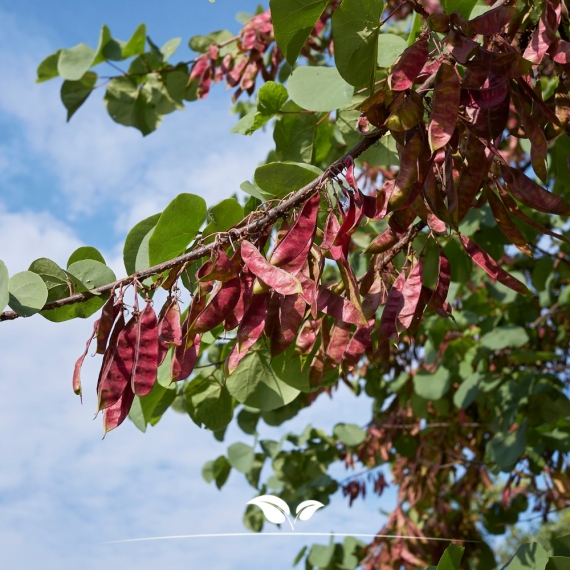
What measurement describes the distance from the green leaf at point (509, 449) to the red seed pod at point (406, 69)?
5.79 feet

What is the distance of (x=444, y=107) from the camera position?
38.6 inches

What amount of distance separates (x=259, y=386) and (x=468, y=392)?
149cm

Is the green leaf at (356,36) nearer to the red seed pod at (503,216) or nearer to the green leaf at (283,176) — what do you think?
the green leaf at (283,176)

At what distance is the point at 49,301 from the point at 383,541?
2.89 metres

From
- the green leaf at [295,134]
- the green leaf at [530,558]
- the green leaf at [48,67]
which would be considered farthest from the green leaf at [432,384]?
the green leaf at [48,67]

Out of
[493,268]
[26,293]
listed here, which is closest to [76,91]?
[26,293]

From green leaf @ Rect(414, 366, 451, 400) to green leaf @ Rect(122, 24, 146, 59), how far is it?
1.89 meters

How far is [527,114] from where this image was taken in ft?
3.75

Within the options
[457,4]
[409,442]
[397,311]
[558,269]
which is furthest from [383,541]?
[457,4]

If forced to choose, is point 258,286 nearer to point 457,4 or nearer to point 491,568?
point 457,4

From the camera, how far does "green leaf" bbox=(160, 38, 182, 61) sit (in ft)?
9.22

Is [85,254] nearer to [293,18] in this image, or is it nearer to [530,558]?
[293,18]

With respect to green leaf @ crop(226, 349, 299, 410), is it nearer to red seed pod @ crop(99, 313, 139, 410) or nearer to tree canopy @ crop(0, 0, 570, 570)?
tree canopy @ crop(0, 0, 570, 570)

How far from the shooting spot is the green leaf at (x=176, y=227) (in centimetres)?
125
